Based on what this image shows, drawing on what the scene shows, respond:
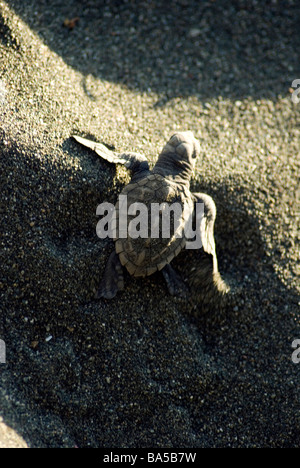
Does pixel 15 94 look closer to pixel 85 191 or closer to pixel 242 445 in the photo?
pixel 85 191

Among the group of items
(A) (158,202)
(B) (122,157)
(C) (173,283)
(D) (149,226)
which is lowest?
(C) (173,283)

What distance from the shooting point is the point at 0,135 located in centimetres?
269

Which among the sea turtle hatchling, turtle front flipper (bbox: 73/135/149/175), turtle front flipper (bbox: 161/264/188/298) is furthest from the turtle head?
turtle front flipper (bbox: 161/264/188/298)

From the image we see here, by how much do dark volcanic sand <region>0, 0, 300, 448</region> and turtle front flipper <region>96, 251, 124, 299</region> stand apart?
0.06 metres

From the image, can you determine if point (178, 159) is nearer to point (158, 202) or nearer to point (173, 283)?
point (158, 202)

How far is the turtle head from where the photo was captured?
291 centimetres

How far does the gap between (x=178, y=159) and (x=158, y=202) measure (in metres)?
0.46

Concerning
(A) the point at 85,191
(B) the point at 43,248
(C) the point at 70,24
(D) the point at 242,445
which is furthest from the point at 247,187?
(C) the point at 70,24

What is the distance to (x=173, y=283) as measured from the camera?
278 cm

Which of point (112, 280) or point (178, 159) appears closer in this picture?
point (112, 280)

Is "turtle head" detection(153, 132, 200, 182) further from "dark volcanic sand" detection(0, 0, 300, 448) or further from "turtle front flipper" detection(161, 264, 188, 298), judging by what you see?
A: "turtle front flipper" detection(161, 264, 188, 298)

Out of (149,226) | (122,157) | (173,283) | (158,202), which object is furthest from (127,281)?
(122,157)

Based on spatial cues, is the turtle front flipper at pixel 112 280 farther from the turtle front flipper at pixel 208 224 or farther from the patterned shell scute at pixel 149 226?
the turtle front flipper at pixel 208 224

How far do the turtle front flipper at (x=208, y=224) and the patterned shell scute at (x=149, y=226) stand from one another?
0.18m
